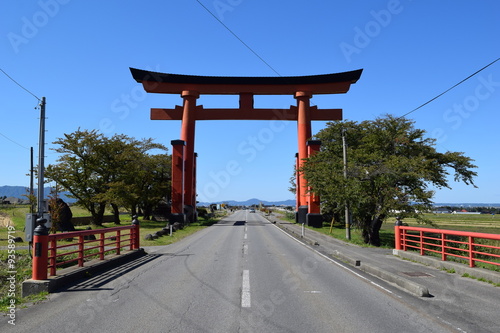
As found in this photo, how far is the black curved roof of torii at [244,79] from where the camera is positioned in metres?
35.8

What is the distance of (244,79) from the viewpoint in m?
36.8

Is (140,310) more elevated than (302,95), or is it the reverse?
(302,95)

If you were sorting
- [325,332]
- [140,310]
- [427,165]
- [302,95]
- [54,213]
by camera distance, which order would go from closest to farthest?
1. [325,332]
2. [140,310]
3. [427,165]
4. [54,213]
5. [302,95]

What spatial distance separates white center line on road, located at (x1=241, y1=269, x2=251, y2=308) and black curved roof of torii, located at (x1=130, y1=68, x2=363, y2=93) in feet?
95.6

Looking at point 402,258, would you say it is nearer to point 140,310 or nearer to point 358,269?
point 358,269

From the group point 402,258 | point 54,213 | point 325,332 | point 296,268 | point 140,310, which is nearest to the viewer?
point 325,332

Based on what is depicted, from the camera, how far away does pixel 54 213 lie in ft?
83.3

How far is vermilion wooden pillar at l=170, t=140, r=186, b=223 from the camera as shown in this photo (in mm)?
37500

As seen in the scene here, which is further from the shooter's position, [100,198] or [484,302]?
[100,198]

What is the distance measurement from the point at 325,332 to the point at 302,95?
110 ft

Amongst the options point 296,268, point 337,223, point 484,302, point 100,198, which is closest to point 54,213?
point 100,198

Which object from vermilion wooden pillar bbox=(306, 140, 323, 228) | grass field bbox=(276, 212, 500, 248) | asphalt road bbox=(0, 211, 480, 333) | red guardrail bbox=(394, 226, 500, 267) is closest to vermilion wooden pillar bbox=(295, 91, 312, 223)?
vermilion wooden pillar bbox=(306, 140, 323, 228)

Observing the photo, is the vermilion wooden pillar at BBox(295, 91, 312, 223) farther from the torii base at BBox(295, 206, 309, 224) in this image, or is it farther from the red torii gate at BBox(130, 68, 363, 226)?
the torii base at BBox(295, 206, 309, 224)

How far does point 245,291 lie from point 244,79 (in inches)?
1231
